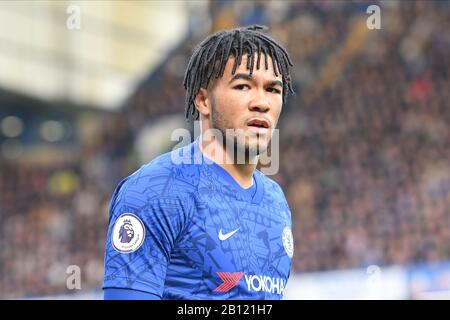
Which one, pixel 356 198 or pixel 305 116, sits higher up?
pixel 305 116

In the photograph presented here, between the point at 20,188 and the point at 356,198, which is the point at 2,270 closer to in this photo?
the point at 20,188

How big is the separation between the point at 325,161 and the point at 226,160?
48.4 ft

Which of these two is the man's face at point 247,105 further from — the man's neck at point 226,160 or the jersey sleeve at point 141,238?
the jersey sleeve at point 141,238

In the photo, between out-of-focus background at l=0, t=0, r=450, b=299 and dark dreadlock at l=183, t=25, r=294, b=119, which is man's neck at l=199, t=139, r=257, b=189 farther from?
out-of-focus background at l=0, t=0, r=450, b=299

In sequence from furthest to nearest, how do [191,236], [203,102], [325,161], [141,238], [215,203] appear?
[325,161], [203,102], [215,203], [191,236], [141,238]

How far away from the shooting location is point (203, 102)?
3.69 m

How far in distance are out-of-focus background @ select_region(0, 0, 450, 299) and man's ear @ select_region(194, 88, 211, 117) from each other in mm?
10171

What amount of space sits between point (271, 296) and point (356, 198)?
1359 cm

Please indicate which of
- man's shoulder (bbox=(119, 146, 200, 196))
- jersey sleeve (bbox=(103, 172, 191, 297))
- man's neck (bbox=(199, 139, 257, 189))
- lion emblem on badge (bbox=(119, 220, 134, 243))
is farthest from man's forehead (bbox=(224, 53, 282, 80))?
lion emblem on badge (bbox=(119, 220, 134, 243))

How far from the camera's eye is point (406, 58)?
751 inches

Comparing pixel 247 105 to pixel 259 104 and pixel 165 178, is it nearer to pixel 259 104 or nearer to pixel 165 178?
pixel 259 104

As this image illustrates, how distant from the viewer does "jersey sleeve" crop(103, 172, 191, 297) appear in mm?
3246

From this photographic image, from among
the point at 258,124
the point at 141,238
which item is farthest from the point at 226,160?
the point at 141,238
